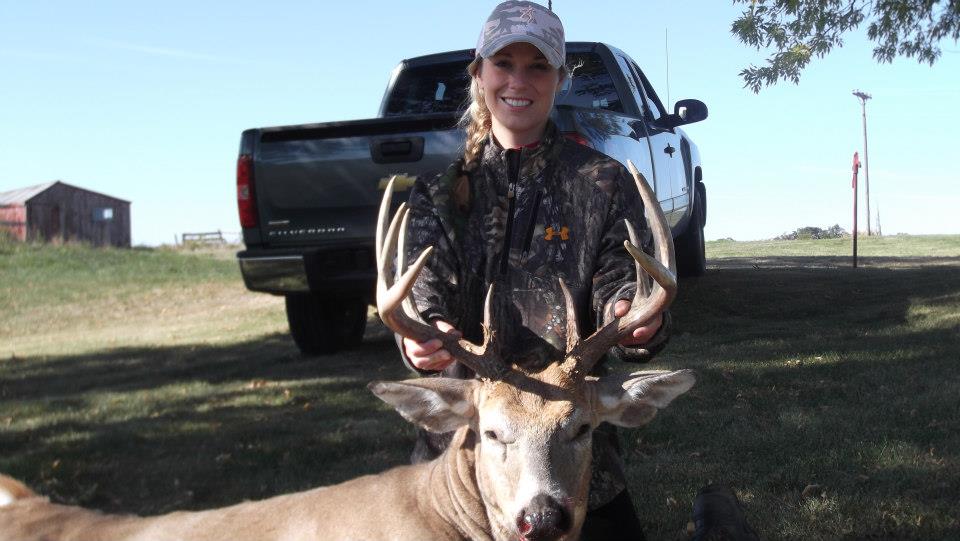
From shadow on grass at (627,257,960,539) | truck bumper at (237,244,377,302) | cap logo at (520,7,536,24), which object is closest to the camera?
cap logo at (520,7,536,24)

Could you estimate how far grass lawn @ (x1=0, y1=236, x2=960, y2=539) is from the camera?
5.42 m

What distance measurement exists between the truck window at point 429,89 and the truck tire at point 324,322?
1.83 metres

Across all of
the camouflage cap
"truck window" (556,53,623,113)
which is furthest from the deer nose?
"truck window" (556,53,623,113)

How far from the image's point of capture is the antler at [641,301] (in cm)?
343

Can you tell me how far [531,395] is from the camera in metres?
3.44

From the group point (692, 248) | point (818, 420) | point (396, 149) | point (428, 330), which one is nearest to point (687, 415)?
point (818, 420)

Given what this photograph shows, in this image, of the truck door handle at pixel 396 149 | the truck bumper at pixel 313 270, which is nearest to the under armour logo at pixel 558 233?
the truck door handle at pixel 396 149

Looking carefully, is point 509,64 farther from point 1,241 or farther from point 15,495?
point 1,241

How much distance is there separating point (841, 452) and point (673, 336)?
13.1 feet

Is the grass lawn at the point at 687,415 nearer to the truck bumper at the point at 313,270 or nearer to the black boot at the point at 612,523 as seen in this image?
the truck bumper at the point at 313,270

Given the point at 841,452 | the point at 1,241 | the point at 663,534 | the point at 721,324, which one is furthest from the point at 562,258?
the point at 1,241

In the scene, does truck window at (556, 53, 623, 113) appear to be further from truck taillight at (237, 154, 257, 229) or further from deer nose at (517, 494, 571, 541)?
deer nose at (517, 494, 571, 541)

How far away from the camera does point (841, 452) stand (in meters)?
5.84

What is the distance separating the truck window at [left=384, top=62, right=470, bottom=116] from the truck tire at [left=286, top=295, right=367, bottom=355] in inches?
72.2
